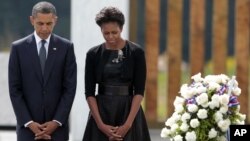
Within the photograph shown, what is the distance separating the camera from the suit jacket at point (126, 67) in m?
6.21

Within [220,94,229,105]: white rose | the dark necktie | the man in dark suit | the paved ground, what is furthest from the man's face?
the paved ground

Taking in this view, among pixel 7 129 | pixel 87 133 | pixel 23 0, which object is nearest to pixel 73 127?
pixel 7 129

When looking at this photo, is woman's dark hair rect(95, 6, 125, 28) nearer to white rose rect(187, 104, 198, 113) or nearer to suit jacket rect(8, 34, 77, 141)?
suit jacket rect(8, 34, 77, 141)

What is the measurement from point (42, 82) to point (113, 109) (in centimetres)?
55

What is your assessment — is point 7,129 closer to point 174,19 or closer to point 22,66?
point 174,19

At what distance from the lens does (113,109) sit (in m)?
6.21

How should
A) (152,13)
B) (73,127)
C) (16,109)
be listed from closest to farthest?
(16,109)
(73,127)
(152,13)

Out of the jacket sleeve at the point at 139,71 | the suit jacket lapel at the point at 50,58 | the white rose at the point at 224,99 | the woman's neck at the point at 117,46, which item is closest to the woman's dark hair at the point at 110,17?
the woman's neck at the point at 117,46

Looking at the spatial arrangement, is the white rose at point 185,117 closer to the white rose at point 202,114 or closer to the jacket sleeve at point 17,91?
the white rose at point 202,114

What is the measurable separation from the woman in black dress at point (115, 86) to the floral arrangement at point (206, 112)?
0.97 feet

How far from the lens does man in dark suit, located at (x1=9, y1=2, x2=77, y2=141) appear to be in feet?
20.1

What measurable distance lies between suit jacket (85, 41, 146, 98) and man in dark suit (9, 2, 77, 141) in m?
0.12

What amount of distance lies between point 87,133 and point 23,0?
5081mm

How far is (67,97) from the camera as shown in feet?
20.4
